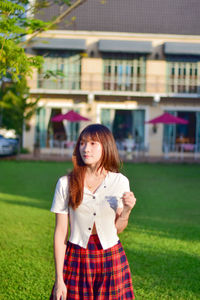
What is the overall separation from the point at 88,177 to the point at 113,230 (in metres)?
0.32

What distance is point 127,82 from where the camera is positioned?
26891 mm

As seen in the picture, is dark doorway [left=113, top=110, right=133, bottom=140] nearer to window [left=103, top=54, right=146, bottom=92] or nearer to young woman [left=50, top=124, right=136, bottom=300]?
window [left=103, top=54, right=146, bottom=92]

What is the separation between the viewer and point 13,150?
80.4 ft

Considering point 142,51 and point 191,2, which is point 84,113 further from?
point 191,2

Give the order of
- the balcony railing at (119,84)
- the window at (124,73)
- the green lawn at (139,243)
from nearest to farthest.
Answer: the green lawn at (139,243) → the balcony railing at (119,84) → the window at (124,73)

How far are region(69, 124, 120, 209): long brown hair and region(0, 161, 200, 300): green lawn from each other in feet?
7.00

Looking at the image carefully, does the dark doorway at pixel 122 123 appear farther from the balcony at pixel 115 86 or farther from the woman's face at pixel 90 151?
the woman's face at pixel 90 151

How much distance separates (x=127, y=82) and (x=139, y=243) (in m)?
21.2

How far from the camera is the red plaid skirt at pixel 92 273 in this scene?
8.38 ft

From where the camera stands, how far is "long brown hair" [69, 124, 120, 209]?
249 cm

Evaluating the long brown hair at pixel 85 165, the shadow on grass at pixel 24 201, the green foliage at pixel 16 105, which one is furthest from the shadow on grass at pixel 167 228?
the green foliage at pixel 16 105

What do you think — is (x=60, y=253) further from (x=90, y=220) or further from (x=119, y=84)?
(x=119, y=84)

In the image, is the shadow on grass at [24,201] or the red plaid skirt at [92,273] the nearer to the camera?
the red plaid skirt at [92,273]

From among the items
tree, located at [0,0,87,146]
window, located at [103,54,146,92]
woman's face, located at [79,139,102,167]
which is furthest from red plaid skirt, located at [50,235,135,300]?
window, located at [103,54,146,92]
